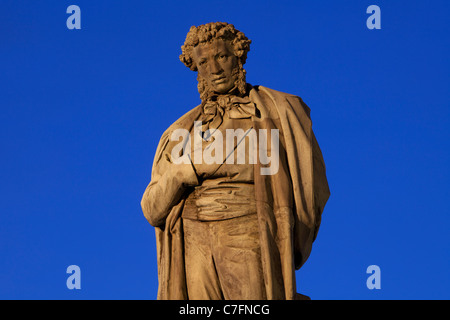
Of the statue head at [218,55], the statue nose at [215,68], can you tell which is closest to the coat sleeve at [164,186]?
the statue head at [218,55]

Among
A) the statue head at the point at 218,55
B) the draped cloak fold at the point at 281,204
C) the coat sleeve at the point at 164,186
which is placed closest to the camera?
the draped cloak fold at the point at 281,204

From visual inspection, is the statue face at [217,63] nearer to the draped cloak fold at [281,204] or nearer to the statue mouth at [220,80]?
the statue mouth at [220,80]

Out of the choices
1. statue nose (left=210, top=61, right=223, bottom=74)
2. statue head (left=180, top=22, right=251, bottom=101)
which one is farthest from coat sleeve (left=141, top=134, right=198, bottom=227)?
statue nose (left=210, top=61, right=223, bottom=74)

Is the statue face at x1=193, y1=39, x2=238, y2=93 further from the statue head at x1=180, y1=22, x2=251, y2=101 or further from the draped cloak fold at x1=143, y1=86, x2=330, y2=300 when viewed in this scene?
the draped cloak fold at x1=143, y1=86, x2=330, y2=300

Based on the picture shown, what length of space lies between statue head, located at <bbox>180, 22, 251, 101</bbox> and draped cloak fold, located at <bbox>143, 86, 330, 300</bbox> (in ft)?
1.01

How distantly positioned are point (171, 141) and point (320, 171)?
6.46ft

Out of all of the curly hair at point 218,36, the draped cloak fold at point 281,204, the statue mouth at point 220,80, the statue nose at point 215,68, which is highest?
the curly hair at point 218,36

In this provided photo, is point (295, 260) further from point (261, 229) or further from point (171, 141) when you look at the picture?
point (171, 141)

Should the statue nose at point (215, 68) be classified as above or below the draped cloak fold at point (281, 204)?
above

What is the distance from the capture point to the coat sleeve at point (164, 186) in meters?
15.9

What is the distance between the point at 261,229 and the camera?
15477 millimetres

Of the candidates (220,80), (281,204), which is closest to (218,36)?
(220,80)

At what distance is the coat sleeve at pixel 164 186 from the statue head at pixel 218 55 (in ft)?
3.20
